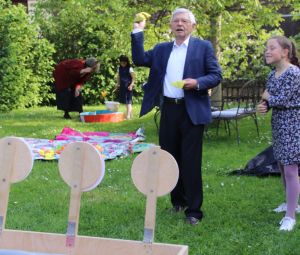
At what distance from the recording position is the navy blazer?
4.32 m

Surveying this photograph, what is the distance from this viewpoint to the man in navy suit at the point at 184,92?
14.2 feet

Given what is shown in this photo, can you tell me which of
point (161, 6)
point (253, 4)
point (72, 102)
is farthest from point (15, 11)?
point (253, 4)

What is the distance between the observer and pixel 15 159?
2.75 m

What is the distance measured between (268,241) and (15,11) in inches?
441

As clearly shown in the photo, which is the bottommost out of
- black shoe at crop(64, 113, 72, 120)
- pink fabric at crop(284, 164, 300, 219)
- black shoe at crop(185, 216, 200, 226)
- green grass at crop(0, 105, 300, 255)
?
black shoe at crop(64, 113, 72, 120)

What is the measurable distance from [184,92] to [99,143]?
4325 millimetres

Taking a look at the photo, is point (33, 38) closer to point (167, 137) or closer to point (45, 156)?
point (45, 156)

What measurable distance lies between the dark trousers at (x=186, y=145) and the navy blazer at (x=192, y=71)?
0.30ft

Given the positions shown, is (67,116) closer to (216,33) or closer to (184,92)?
(216,33)

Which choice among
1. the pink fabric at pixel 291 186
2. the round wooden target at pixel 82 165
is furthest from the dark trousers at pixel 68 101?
the round wooden target at pixel 82 165

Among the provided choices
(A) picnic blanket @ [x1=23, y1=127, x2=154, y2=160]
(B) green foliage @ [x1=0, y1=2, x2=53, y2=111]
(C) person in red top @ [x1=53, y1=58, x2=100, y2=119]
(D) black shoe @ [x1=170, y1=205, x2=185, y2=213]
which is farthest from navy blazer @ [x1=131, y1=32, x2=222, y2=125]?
(B) green foliage @ [x1=0, y1=2, x2=53, y2=111]

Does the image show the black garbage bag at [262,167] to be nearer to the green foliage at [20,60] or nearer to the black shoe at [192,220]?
the black shoe at [192,220]

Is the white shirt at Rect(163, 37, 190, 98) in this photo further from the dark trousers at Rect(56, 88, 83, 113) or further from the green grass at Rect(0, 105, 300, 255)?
the dark trousers at Rect(56, 88, 83, 113)

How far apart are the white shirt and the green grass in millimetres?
1042
